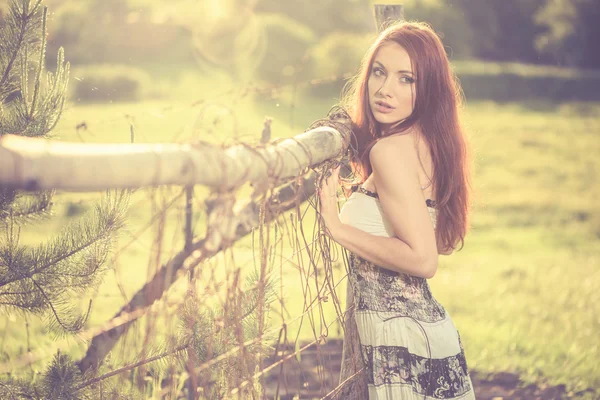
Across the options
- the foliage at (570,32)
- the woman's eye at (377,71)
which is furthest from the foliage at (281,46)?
the woman's eye at (377,71)

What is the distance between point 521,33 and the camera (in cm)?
2091

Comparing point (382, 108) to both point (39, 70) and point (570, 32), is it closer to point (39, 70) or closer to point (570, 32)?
point (39, 70)

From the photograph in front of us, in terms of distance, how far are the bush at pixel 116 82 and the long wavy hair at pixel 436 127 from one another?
14961 millimetres

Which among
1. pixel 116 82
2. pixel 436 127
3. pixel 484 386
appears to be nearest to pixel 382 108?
pixel 436 127

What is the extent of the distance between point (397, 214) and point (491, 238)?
7.65 meters

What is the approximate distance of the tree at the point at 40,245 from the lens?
2.19 meters

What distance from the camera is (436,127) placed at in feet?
6.73

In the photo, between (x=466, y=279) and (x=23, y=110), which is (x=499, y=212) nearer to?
(x=466, y=279)

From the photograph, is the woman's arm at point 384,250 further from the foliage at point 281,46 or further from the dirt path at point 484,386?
the foliage at point 281,46

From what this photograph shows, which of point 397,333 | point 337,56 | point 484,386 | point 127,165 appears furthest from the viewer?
point 337,56

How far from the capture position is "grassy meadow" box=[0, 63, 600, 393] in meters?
2.49

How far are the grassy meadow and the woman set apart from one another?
0.26 m

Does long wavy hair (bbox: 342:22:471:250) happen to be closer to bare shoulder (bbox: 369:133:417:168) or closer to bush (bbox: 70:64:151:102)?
bare shoulder (bbox: 369:133:417:168)

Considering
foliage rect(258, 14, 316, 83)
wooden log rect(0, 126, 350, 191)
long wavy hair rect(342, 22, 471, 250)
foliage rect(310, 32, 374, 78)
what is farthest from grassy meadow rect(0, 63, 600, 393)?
foliage rect(258, 14, 316, 83)
